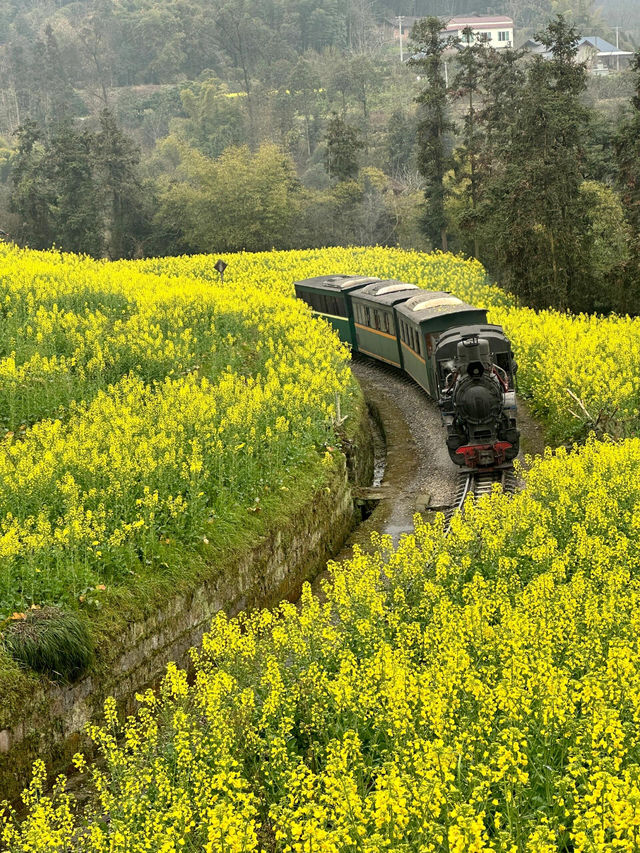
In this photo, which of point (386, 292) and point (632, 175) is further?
point (632, 175)

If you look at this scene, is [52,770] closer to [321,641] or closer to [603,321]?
[321,641]

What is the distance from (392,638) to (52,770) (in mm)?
4404

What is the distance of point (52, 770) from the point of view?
11.1 m

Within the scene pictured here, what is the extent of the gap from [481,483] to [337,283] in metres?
16.9

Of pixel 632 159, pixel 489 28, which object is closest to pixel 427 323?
pixel 632 159

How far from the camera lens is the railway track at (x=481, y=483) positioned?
65.1 ft

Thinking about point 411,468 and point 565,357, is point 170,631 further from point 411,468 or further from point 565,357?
point 565,357

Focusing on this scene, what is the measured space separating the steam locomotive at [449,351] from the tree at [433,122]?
21.7 metres

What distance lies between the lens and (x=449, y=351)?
71.7ft

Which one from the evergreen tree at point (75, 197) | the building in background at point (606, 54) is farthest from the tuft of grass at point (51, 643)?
the building in background at point (606, 54)

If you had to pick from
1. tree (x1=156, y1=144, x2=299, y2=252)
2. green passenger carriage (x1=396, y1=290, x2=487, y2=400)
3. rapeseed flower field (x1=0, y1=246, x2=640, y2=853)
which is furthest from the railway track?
tree (x1=156, y1=144, x2=299, y2=252)

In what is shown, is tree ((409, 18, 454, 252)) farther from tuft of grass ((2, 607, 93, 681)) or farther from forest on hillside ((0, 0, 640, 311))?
tuft of grass ((2, 607, 93, 681))

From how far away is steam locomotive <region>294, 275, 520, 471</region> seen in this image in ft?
67.5

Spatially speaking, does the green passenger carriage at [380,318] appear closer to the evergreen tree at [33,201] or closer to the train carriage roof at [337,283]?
the train carriage roof at [337,283]
